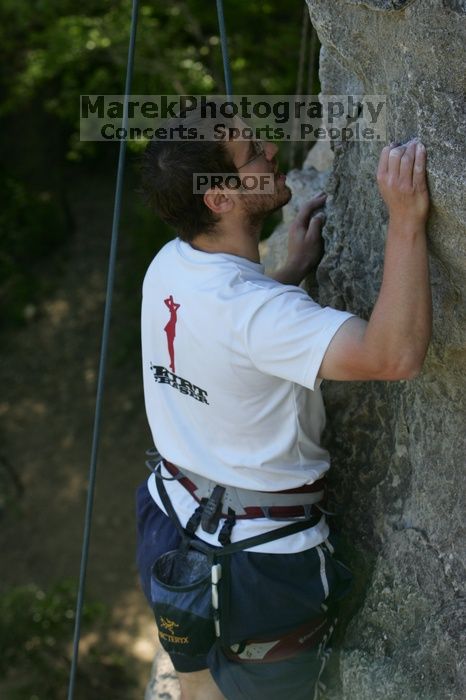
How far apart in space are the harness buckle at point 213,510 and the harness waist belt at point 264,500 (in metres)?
0.01

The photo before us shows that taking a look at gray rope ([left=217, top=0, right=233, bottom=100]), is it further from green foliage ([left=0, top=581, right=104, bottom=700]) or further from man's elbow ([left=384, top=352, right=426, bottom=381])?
green foliage ([left=0, top=581, right=104, bottom=700])

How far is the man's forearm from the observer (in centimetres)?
189

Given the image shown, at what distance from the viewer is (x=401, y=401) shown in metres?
2.49

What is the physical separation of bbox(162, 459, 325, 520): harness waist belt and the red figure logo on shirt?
322mm

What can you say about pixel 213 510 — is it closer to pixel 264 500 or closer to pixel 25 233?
pixel 264 500

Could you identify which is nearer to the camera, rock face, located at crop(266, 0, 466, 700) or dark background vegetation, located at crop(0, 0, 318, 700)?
rock face, located at crop(266, 0, 466, 700)

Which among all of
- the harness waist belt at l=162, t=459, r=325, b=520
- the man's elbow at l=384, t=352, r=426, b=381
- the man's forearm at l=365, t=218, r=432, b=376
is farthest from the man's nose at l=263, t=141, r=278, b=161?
the harness waist belt at l=162, t=459, r=325, b=520

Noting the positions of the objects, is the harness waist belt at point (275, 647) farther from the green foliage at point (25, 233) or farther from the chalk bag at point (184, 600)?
the green foliage at point (25, 233)

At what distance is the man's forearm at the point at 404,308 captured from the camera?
74.5 inches

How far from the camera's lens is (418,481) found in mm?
2453

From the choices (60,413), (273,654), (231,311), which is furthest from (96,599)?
(231,311)

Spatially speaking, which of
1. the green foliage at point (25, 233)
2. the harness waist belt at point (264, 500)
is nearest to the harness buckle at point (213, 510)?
the harness waist belt at point (264, 500)

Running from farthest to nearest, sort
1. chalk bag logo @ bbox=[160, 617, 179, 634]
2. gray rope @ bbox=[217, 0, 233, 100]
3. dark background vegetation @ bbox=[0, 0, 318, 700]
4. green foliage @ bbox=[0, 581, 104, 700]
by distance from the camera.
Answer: dark background vegetation @ bbox=[0, 0, 318, 700], green foliage @ bbox=[0, 581, 104, 700], gray rope @ bbox=[217, 0, 233, 100], chalk bag logo @ bbox=[160, 617, 179, 634]

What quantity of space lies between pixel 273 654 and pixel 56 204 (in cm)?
759
